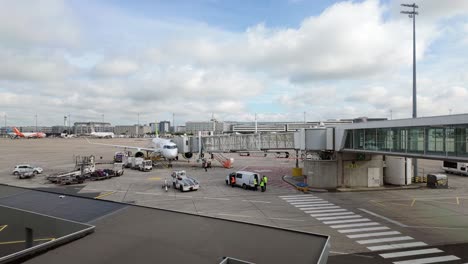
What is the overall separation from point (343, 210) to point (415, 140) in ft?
29.5

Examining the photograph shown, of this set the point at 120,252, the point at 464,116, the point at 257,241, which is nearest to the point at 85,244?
the point at 120,252

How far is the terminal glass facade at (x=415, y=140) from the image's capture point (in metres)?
20.0

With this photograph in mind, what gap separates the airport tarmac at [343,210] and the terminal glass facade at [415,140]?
592 cm

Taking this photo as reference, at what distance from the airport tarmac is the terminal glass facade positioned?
19.4 feet

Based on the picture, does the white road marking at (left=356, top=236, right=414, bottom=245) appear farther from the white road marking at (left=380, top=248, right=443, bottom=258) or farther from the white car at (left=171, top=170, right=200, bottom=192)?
the white car at (left=171, top=170, right=200, bottom=192)

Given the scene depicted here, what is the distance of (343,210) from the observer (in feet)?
91.4

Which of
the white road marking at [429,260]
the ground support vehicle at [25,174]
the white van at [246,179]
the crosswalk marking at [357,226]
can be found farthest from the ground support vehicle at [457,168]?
the ground support vehicle at [25,174]

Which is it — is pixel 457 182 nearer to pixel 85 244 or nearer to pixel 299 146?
pixel 299 146

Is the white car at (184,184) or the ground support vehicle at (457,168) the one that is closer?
the white car at (184,184)

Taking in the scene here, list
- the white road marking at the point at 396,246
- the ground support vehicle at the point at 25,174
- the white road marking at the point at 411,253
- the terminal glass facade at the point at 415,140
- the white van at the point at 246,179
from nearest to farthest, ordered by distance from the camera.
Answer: the white road marking at the point at 411,253, the white road marking at the point at 396,246, the terminal glass facade at the point at 415,140, the white van at the point at 246,179, the ground support vehicle at the point at 25,174

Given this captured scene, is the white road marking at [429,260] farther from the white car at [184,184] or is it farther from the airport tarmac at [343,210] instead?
the white car at [184,184]

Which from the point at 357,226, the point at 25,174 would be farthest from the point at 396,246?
the point at 25,174

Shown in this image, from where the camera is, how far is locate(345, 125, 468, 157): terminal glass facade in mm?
19953

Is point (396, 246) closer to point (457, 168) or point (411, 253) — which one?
point (411, 253)
